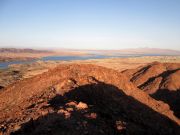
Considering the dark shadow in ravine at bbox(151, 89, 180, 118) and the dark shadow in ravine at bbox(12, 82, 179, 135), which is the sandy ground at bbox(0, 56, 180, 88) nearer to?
the dark shadow in ravine at bbox(12, 82, 179, 135)

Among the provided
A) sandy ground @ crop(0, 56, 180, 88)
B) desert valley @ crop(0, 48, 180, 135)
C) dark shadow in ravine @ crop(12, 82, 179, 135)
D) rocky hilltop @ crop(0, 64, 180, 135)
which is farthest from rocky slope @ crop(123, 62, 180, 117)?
sandy ground @ crop(0, 56, 180, 88)

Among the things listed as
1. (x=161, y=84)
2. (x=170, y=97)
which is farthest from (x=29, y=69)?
(x=170, y=97)

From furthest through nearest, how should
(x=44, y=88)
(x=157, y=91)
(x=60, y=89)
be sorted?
(x=157, y=91) < (x=44, y=88) < (x=60, y=89)

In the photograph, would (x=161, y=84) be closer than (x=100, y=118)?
No

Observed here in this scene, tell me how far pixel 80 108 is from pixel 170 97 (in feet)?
57.7

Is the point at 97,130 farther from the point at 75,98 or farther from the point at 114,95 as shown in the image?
the point at 114,95

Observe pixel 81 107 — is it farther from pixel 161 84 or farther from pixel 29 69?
pixel 29 69

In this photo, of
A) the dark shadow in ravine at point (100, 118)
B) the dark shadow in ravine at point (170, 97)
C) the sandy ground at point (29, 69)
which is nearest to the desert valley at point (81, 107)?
the dark shadow in ravine at point (100, 118)

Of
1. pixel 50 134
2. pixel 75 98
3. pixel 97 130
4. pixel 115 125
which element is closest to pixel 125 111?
pixel 75 98

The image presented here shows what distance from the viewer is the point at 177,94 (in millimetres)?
25328

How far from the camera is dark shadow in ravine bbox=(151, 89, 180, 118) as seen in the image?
76.4 feet

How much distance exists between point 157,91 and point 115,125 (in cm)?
1899

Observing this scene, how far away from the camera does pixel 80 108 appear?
991 centimetres

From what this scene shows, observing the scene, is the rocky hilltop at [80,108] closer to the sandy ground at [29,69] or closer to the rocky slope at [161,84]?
the rocky slope at [161,84]
